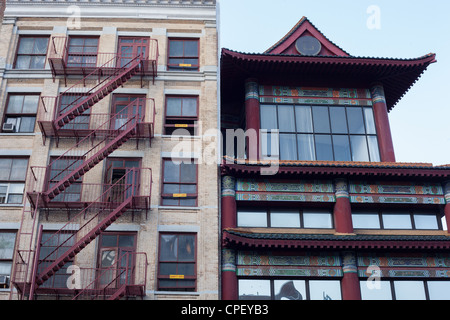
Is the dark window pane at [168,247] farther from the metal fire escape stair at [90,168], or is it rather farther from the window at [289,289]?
the window at [289,289]

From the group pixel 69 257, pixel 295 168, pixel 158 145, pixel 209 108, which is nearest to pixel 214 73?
pixel 209 108

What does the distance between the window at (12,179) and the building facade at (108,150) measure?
5cm

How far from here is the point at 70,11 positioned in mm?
30875

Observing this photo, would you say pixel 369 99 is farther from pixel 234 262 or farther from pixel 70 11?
pixel 70 11

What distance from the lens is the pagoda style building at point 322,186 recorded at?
2478 cm

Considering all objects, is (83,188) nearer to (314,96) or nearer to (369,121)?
(314,96)

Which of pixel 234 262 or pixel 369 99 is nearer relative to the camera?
pixel 234 262

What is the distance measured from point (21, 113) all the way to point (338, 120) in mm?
15646

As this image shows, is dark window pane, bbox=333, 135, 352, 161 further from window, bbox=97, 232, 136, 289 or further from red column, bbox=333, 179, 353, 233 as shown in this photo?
window, bbox=97, 232, 136, 289

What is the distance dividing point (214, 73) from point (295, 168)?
6.82 metres

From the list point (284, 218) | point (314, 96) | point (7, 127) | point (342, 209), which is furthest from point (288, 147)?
point (7, 127)

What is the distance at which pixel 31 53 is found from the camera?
3003cm

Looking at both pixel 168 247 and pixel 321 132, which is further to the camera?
pixel 321 132

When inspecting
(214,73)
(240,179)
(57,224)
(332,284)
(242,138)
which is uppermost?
(214,73)
